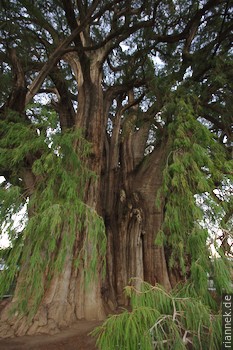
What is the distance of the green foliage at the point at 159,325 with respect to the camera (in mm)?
1231

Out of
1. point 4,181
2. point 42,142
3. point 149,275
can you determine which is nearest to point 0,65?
point 4,181

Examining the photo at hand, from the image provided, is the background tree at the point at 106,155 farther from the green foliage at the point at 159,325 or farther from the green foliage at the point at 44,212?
the green foliage at the point at 159,325

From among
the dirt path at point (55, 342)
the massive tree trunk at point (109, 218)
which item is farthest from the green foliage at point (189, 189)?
the dirt path at point (55, 342)

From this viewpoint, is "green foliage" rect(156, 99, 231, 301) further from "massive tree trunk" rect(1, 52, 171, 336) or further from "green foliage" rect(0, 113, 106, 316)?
"massive tree trunk" rect(1, 52, 171, 336)

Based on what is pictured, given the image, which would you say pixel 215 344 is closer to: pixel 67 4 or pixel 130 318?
pixel 130 318

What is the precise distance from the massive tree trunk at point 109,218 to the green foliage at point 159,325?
1.23m

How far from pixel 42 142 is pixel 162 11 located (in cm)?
345

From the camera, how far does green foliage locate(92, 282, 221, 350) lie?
123 centimetres

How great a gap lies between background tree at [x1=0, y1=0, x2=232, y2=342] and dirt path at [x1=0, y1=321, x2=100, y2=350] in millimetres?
121

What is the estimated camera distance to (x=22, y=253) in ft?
6.61

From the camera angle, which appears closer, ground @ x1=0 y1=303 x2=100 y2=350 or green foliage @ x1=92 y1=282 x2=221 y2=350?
green foliage @ x1=92 y1=282 x2=221 y2=350

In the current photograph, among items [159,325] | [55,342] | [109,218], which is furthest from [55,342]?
[109,218]

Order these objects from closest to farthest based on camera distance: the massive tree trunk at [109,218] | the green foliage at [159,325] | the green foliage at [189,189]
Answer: the green foliage at [159,325]
the green foliage at [189,189]
the massive tree trunk at [109,218]

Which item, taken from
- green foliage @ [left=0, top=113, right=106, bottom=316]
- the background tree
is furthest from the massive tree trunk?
green foliage @ [left=0, top=113, right=106, bottom=316]
